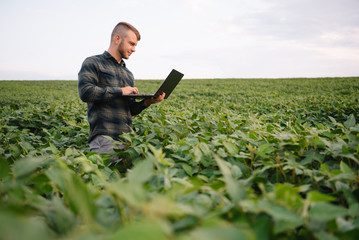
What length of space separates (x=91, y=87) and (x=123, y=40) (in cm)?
80

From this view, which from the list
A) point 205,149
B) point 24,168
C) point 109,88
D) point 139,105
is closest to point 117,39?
point 109,88

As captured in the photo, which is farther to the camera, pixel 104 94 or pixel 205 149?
pixel 104 94

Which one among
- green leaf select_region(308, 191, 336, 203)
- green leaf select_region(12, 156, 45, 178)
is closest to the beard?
green leaf select_region(12, 156, 45, 178)

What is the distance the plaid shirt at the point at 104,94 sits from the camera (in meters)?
2.63

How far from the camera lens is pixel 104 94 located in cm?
265

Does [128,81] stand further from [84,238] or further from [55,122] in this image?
[84,238]

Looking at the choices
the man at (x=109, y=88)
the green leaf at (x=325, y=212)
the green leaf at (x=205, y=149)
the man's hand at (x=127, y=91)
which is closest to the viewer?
the green leaf at (x=325, y=212)

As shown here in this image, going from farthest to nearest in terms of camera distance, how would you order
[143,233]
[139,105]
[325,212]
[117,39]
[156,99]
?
[139,105] → [156,99] → [117,39] → [325,212] → [143,233]

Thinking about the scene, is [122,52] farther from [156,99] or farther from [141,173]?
[141,173]

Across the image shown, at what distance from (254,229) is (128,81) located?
293cm

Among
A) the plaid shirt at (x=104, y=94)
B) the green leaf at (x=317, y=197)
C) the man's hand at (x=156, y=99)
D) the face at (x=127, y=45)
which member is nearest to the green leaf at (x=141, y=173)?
the green leaf at (x=317, y=197)

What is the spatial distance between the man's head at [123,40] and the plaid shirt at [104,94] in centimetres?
11

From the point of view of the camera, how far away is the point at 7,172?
2.76 ft

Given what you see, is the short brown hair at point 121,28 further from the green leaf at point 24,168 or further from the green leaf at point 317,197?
the green leaf at point 317,197
